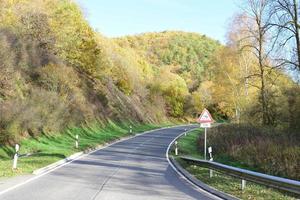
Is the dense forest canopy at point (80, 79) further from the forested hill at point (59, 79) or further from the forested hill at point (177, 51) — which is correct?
the forested hill at point (177, 51)

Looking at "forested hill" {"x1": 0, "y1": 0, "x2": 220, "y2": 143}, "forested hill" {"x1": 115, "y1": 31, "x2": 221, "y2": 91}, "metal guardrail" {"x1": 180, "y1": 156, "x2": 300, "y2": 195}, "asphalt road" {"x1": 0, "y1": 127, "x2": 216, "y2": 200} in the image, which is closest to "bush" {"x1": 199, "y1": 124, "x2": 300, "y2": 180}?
"asphalt road" {"x1": 0, "y1": 127, "x2": 216, "y2": 200}

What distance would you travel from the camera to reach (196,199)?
1227cm

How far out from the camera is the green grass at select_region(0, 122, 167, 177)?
65.2ft

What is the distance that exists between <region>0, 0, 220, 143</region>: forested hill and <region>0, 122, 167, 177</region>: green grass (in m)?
0.79

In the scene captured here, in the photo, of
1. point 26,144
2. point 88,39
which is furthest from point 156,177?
point 88,39

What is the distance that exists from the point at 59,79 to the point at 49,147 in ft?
35.7

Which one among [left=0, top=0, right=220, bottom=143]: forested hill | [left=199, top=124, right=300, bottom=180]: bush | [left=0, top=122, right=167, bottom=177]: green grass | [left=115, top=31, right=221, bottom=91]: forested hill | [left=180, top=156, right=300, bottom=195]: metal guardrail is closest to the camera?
[left=180, top=156, right=300, bottom=195]: metal guardrail

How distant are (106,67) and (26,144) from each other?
3533 centimetres

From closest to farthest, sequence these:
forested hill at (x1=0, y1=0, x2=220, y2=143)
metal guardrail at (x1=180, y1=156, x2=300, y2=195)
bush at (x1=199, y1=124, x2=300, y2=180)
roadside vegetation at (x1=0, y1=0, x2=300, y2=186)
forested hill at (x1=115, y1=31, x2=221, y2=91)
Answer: metal guardrail at (x1=180, y1=156, x2=300, y2=195) < bush at (x1=199, y1=124, x2=300, y2=180) < roadside vegetation at (x1=0, y1=0, x2=300, y2=186) < forested hill at (x1=0, y1=0, x2=220, y2=143) < forested hill at (x1=115, y1=31, x2=221, y2=91)

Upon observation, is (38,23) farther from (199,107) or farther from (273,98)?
(199,107)

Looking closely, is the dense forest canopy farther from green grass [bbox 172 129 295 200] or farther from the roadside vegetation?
green grass [bbox 172 129 295 200]

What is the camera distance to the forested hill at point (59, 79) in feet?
105

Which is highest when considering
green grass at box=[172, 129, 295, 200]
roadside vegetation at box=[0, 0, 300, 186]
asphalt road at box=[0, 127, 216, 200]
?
roadside vegetation at box=[0, 0, 300, 186]

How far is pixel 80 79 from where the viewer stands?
182 feet
